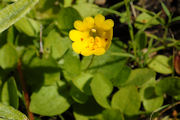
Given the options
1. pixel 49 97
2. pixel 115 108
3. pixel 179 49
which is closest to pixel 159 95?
pixel 115 108

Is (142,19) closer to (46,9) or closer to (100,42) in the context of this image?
(100,42)

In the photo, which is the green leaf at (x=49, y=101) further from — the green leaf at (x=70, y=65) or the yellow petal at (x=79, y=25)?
the yellow petal at (x=79, y=25)

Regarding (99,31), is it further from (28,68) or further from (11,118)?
(11,118)

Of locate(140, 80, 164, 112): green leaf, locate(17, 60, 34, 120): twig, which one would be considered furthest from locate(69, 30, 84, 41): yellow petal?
locate(140, 80, 164, 112): green leaf

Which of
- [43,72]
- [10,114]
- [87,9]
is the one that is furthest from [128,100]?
[87,9]

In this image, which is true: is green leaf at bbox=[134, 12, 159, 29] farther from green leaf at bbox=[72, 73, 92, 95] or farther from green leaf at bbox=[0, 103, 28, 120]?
green leaf at bbox=[0, 103, 28, 120]

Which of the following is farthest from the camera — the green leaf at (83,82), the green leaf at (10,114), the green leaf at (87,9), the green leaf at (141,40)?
the green leaf at (87,9)

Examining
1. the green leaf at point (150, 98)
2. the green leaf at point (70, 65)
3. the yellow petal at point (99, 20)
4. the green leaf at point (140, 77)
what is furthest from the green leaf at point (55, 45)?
the green leaf at point (150, 98)
